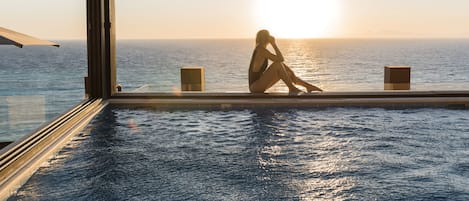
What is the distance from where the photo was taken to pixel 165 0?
51500mm

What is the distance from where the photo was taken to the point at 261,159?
11.0ft

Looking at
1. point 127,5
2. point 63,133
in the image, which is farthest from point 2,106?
point 127,5

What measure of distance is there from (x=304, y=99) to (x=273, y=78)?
432mm

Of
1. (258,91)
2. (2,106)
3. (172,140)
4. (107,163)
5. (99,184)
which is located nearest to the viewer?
(99,184)

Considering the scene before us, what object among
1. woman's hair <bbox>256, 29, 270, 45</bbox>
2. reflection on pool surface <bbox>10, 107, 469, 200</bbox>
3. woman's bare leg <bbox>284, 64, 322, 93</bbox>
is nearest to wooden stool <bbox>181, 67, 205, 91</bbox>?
woman's hair <bbox>256, 29, 270, 45</bbox>

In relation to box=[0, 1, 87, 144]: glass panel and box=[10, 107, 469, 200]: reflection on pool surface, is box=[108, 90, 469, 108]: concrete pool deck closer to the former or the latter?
box=[0, 1, 87, 144]: glass panel

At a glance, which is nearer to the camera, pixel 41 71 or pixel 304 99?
pixel 304 99

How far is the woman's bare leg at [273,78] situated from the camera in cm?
633

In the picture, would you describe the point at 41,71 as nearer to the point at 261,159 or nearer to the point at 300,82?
the point at 300,82

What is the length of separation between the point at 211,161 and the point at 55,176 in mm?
897

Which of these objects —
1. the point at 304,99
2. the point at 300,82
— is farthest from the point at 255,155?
the point at 300,82

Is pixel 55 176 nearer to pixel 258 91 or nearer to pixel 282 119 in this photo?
pixel 282 119

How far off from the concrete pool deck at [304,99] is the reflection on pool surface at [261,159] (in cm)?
92

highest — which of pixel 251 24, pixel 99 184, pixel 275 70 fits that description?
pixel 251 24
